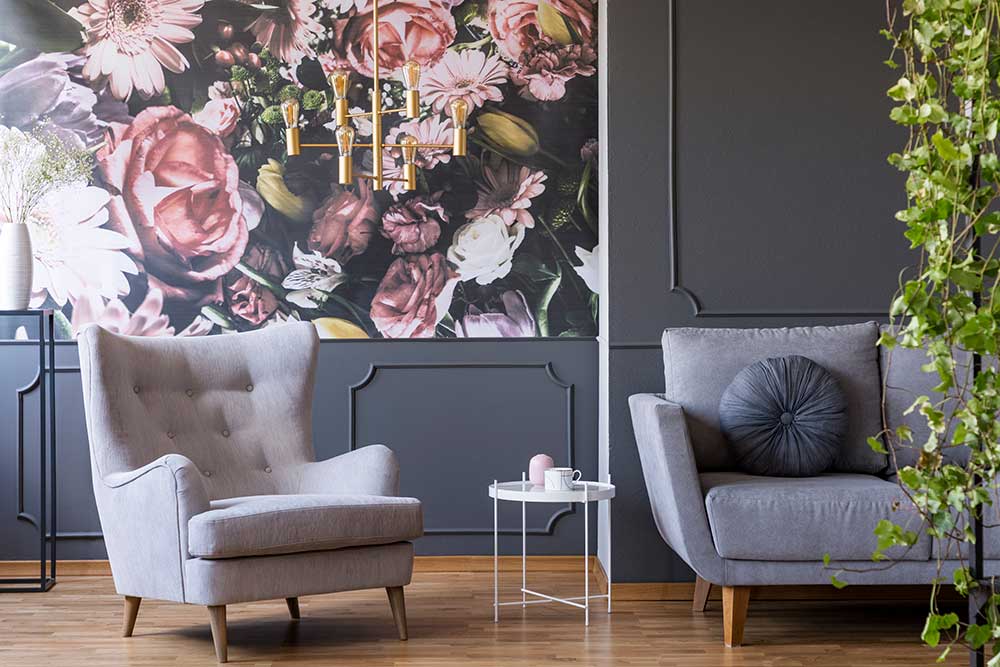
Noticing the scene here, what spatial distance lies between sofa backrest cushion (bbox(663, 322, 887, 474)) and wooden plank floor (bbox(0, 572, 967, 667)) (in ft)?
1.76

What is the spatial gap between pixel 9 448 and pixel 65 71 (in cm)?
156

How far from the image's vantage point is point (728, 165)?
4102 mm

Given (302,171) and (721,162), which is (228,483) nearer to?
(302,171)

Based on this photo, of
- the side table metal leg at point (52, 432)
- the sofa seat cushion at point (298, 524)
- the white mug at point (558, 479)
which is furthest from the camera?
the side table metal leg at point (52, 432)

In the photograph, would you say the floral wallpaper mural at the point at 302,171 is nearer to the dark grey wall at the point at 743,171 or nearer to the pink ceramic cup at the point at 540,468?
the dark grey wall at the point at 743,171

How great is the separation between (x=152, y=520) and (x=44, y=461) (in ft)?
3.80

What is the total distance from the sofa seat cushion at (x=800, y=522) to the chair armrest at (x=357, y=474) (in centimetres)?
103

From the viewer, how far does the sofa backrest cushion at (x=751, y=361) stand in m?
3.74

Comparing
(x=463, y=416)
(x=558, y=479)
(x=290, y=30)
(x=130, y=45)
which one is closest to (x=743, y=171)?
(x=558, y=479)

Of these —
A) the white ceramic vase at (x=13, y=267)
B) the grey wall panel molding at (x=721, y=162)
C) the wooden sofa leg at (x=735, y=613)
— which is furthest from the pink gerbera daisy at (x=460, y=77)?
the wooden sofa leg at (x=735, y=613)

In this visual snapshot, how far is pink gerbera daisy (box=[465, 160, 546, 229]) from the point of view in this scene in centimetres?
456

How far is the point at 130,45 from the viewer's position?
14.8 ft

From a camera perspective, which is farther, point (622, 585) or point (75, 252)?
point (75, 252)

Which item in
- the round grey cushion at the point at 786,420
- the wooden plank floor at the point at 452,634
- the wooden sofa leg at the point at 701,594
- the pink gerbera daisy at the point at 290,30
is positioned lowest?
the wooden plank floor at the point at 452,634
